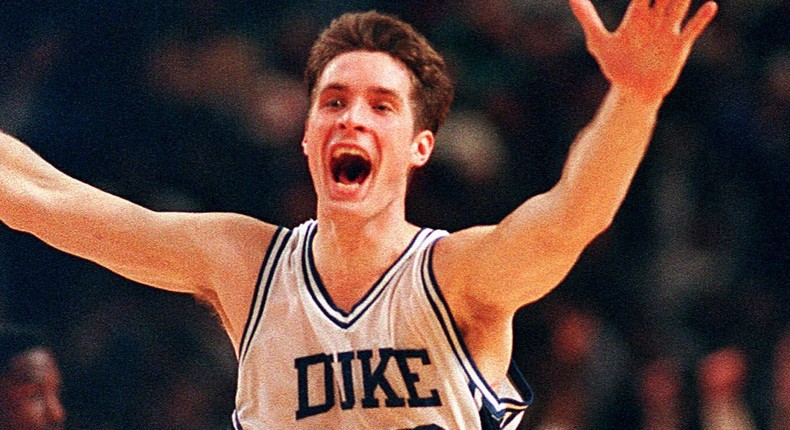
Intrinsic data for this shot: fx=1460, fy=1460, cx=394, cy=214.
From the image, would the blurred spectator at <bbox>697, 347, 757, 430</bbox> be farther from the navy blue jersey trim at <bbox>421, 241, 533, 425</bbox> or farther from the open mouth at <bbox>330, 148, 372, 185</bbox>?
the open mouth at <bbox>330, 148, 372, 185</bbox>

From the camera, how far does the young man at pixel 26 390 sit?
201 inches

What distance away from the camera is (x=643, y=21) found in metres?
3.19

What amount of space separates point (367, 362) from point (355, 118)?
0.64 m

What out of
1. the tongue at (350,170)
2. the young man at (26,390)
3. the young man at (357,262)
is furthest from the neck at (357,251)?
the young man at (26,390)

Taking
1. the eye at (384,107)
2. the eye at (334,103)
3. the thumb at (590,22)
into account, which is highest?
the eye at (334,103)

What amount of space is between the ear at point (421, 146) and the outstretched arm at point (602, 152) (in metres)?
0.53

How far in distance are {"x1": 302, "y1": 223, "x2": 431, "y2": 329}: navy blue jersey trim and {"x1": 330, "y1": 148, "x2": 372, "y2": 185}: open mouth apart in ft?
0.74

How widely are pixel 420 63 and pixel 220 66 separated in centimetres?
332

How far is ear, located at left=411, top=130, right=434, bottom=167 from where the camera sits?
158 inches

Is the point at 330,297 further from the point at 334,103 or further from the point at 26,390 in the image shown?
the point at 26,390

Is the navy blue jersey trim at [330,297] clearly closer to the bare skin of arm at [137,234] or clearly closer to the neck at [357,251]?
the neck at [357,251]

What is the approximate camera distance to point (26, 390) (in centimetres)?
515

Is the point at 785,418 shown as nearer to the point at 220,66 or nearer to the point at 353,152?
the point at 353,152

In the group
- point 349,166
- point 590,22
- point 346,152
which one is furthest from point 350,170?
point 590,22
